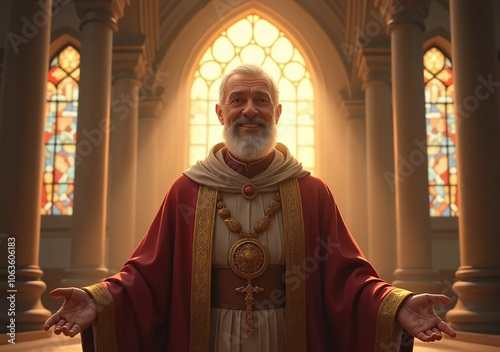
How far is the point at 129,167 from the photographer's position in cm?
1227

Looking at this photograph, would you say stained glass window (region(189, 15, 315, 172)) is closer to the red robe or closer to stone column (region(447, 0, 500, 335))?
stone column (region(447, 0, 500, 335))

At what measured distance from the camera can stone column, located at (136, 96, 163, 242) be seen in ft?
44.7

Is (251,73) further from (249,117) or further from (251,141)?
(251,141)

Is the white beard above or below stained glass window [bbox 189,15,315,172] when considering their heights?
below

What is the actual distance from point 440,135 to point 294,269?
11648 mm

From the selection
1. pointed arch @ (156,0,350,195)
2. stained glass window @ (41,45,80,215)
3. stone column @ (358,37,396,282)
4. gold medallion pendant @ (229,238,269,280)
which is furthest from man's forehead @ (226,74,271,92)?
stained glass window @ (41,45,80,215)

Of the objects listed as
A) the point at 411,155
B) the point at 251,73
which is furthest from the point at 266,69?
the point at 251,73

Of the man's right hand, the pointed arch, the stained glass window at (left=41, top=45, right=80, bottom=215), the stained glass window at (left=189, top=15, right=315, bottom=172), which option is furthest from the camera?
the stained glass window at (left=189, top=15, right=315, bottom=172)

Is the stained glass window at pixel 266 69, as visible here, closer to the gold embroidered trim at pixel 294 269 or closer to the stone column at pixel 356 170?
the stone column at pixel 356 170

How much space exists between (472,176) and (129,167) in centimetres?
746

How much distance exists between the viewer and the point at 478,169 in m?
6.62

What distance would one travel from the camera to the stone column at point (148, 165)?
1361 centimetres

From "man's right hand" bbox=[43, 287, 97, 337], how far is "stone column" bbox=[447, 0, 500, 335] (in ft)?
16.1

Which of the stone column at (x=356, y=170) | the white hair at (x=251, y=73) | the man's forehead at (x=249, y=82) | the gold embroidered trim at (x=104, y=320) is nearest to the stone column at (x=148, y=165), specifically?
the stone column at (x=356, y=170)
